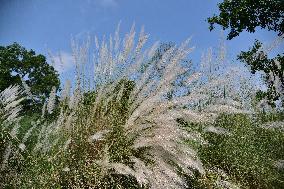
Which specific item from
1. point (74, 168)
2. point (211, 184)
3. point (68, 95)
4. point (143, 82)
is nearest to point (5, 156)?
point (74, 168)

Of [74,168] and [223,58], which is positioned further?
[223,58]

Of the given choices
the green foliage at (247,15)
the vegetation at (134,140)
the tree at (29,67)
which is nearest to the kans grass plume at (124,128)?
the vegetation at (134,140)

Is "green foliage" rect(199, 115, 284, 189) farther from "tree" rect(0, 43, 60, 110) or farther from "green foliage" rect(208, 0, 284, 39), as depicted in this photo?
"tree" rect(0, 43, 60, 110)

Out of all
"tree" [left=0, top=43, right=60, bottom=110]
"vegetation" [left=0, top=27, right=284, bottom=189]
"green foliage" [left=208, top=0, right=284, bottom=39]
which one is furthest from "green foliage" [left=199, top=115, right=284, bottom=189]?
"tree" [left=0, top=43, right=60, bottom=110]

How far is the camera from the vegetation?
3582 mm

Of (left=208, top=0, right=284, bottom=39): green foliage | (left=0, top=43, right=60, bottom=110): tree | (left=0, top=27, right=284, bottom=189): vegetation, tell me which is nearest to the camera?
(left=0, top=27, right=284, bottom=189): vegetation

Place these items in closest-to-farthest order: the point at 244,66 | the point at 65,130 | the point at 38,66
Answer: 1. the point at 65,130
2. the point at 244,66
3. the point at 38,66

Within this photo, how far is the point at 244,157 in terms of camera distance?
4.37 meters

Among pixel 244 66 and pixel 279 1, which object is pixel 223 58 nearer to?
pixel 244 66

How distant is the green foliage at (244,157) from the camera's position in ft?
14.2

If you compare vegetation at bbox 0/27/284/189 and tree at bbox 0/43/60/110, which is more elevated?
tree at bbox 0/43/60/110

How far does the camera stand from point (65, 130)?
3.87m

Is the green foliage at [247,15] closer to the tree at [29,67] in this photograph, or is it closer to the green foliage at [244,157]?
the green foliage at [244,157]

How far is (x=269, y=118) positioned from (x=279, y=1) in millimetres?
5625
